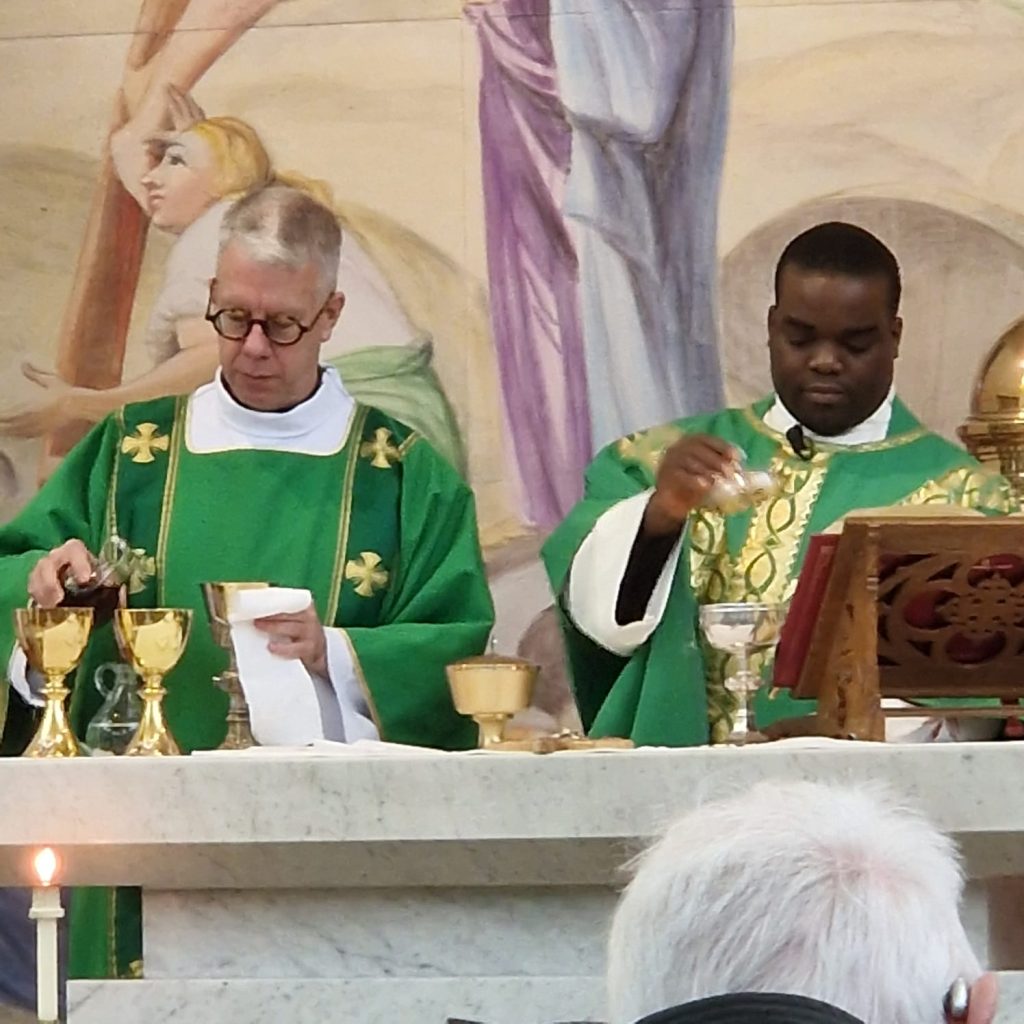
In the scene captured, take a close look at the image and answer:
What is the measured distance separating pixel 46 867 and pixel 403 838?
1.59 ft

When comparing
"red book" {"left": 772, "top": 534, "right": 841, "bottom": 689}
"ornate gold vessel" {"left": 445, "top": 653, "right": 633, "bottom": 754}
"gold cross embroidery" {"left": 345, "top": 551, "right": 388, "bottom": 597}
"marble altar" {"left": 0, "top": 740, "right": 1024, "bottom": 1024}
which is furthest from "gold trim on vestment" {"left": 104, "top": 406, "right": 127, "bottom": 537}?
"red book" {"left": 772, "top": 534, "right": 841, "bottom": 689}

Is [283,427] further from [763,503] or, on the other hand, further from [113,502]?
[763,503]

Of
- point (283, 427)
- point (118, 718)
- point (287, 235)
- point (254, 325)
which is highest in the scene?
point (287, 235)

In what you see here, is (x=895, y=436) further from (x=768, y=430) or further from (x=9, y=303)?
(x=9, y=303)

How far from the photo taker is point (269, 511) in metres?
5.14

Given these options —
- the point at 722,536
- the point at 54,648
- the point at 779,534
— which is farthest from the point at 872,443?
the point at 54,648

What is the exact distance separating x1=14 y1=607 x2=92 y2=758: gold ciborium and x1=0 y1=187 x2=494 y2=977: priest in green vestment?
708 millimetres

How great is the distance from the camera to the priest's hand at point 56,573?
404 centimetres

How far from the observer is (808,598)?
3.77 metres

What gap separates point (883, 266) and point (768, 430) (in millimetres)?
420

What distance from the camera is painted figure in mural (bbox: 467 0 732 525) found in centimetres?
589

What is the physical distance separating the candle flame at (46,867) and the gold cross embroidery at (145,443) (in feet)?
6.34

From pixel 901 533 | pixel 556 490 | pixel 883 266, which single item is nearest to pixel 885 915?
pixel 901 533

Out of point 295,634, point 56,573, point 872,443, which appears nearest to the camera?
point 56,573
